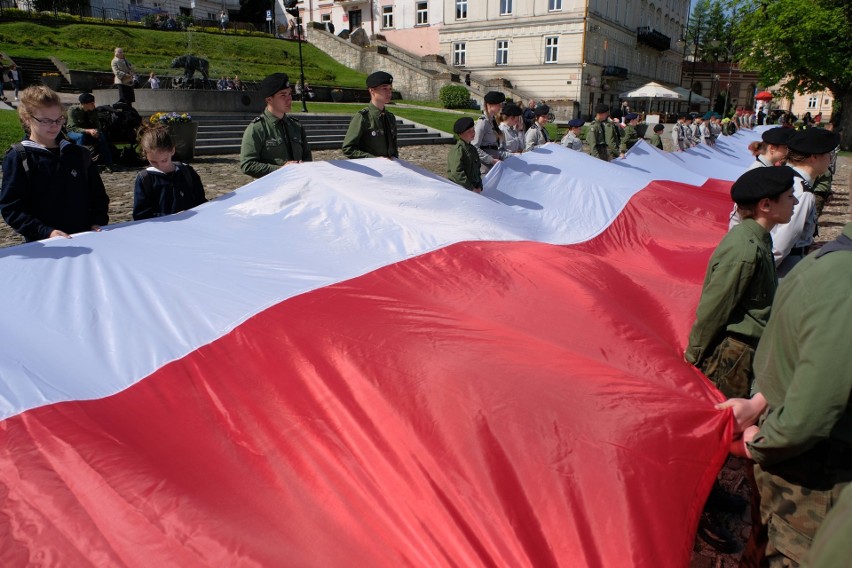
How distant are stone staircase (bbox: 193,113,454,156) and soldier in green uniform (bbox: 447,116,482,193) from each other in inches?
382

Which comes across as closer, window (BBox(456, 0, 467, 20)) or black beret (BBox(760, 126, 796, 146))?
black beret (BBox(760, 126, 796, 146))

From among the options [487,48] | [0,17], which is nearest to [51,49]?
[0,17]

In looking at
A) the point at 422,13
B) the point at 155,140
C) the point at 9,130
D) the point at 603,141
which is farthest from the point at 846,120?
the point at 155,140

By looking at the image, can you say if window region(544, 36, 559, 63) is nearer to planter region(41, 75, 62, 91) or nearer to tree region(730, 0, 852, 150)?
tree region(730, 0, 852, 150)

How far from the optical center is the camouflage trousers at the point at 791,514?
1816 mm

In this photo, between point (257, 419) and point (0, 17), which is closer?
point (257, 419)

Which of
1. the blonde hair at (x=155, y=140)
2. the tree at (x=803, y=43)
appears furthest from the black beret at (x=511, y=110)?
the tree at (x=803, y=43)

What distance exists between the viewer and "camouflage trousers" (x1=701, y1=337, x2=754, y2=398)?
3.01 metres

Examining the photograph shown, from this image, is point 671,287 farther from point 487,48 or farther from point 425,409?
point 487,48

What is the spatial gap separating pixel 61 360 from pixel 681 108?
6473 centimetres

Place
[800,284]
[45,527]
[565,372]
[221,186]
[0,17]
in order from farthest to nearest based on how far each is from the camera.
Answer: [0,17] → [221,186] → [565,372] → [45,527] → [800,284]

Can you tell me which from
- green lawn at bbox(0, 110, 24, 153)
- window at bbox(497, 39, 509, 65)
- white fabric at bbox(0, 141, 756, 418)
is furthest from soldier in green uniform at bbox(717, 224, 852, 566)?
window at bbox(497, 39, 509, 65)

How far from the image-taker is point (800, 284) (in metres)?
1.72

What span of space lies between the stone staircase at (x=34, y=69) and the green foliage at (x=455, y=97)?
19.1 metres
